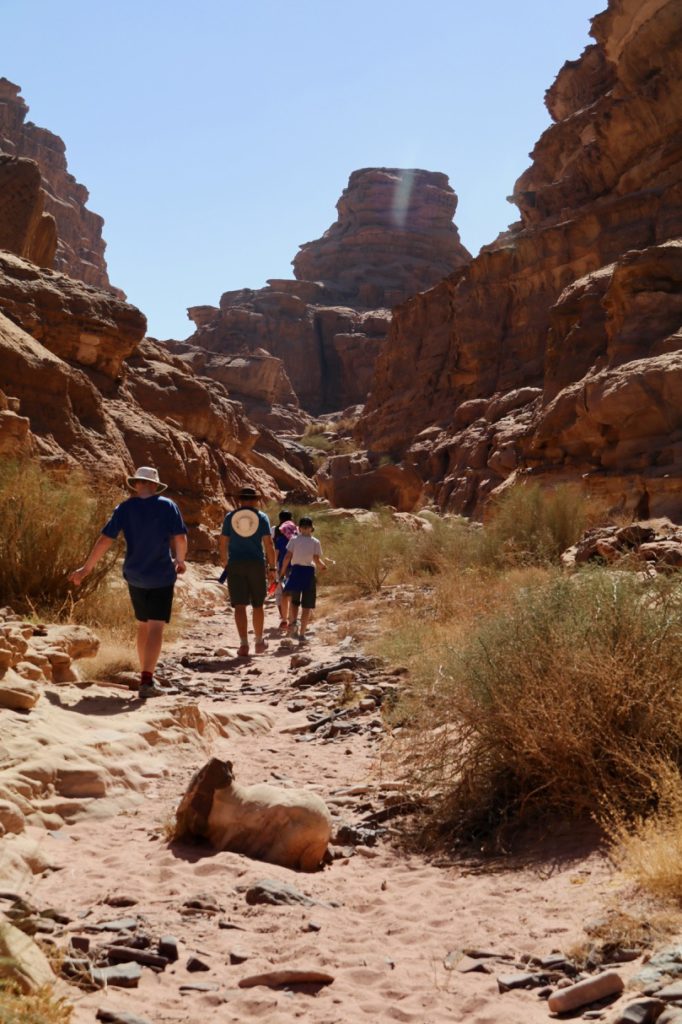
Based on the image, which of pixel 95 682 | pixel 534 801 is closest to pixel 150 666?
pixel 95 682

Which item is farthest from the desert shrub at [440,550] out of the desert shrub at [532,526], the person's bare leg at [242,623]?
the person's bare leg at [242,623]

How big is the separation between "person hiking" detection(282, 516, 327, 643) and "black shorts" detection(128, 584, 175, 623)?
3903 mm

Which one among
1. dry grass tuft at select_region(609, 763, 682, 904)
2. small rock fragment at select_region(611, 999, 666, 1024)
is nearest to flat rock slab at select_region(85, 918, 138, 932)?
small rock fragment at select_region(611, 999, 666, 1024)

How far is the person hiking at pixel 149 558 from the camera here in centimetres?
709

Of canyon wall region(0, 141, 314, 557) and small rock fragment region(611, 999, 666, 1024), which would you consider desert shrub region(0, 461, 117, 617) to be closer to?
canyon wall region(0, 141, 314, 557)

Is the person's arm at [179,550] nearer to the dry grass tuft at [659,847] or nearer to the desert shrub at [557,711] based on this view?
the desert shrub at [557,711]

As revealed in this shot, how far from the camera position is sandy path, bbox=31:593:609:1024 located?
106 inches

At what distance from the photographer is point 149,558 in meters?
7.16

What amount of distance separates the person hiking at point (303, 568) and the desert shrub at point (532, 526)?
12.2ft

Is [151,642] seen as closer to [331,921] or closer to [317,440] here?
[331,921]

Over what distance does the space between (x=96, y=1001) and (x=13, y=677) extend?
3.36 m

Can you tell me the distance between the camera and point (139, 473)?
738 centimetres

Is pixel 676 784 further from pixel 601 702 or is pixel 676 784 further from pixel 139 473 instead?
pixel 139 473

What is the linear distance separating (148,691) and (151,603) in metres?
0.67
